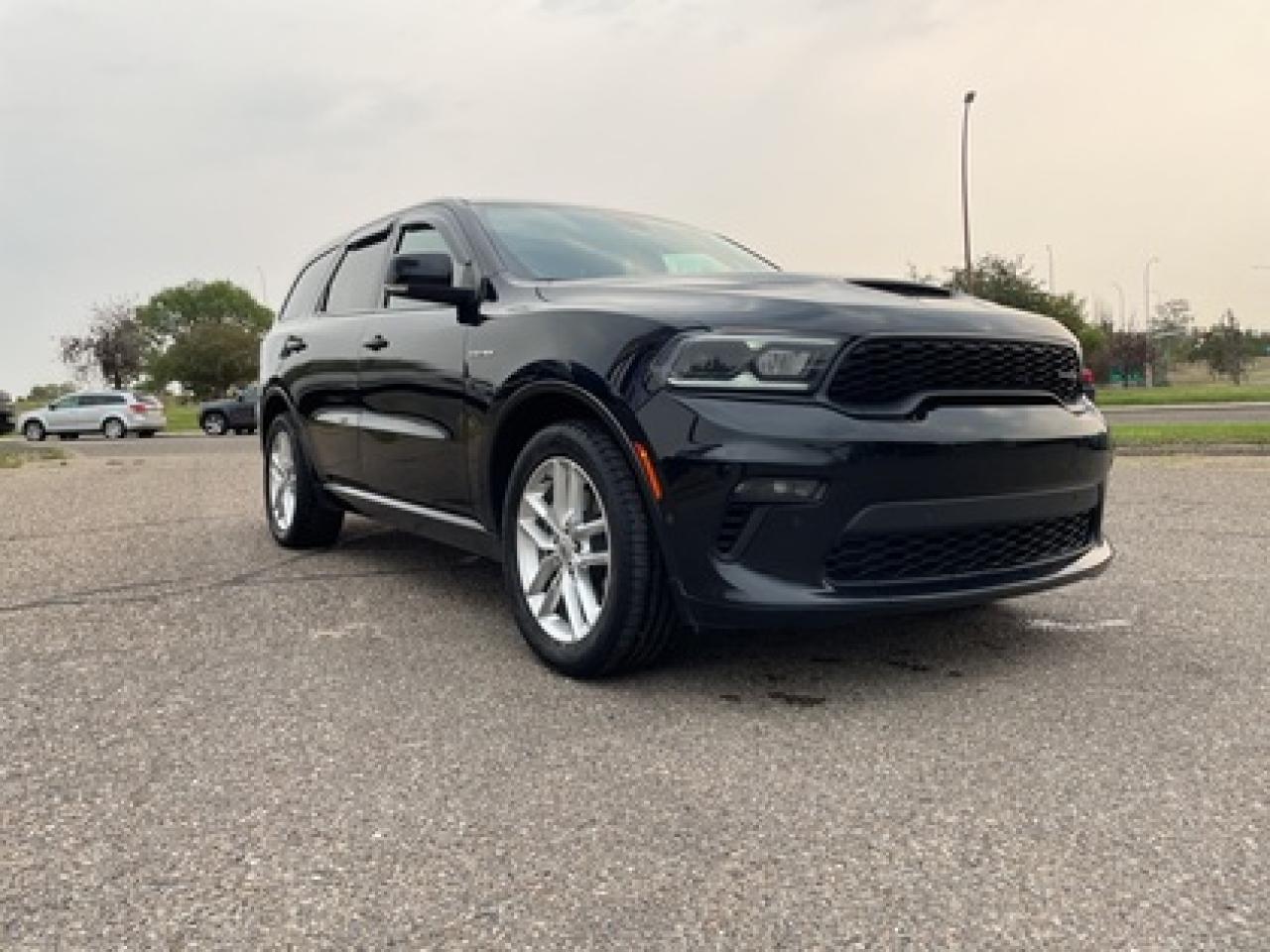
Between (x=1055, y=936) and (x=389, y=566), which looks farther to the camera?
(x=389, y=566)

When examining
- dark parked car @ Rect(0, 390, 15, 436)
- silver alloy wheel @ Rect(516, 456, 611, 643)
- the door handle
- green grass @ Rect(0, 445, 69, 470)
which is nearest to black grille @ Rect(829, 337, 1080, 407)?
silver alloy wheel @ Rect(516, 456, 611, 643)

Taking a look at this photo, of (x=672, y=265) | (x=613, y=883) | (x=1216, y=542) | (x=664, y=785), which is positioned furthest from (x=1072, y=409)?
(x=1216, y=542)

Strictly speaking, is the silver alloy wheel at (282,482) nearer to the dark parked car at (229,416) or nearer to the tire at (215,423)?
the dark parked car at (229,416)

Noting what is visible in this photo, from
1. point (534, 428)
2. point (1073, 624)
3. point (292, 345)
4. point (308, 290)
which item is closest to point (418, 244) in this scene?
point (534, 428)

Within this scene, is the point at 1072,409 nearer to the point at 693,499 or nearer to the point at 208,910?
the point at 693,499

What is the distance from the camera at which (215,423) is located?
3231 cm

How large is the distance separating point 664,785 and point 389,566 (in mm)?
3196

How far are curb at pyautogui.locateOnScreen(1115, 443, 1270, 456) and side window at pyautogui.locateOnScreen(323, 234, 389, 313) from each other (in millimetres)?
8162

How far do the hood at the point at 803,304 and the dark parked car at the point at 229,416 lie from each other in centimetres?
2985

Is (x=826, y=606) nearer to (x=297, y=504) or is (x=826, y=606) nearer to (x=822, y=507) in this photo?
(x=822, y=507)

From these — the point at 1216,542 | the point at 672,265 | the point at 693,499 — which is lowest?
the point at 1216,542

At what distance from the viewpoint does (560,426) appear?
11.1ft

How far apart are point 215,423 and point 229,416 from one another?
2.88 feet

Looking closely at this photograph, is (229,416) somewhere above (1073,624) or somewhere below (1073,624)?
above
